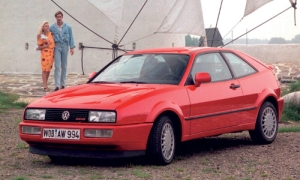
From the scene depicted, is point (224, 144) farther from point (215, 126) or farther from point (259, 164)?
point (259, 164)

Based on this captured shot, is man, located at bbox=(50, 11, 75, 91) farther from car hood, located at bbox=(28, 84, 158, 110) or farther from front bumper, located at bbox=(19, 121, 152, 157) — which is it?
front bumper, located at bbox=(19, 121, 152, 157)

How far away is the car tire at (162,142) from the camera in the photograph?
7766 mm

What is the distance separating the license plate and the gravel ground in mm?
321

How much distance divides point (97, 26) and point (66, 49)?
3834 mm

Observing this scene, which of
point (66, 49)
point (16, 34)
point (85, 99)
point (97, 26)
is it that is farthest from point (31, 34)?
point (85, 99)

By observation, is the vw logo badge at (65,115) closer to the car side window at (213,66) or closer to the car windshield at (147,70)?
the car windshield at (147,70)

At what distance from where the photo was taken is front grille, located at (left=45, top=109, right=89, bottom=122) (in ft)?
25.0

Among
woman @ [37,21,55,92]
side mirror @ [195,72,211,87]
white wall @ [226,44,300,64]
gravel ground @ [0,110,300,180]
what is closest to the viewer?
gravel ground @ [0,110,300,180]

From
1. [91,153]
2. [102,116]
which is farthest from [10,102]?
[102,116]

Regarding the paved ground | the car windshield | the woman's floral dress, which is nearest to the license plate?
the car windshield

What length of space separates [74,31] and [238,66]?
35.8ft

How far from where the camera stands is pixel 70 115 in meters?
7.68

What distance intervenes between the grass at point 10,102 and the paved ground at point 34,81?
0.26 meters

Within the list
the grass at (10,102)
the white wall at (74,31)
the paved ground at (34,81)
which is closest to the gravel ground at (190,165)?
the grass at (10,102)
